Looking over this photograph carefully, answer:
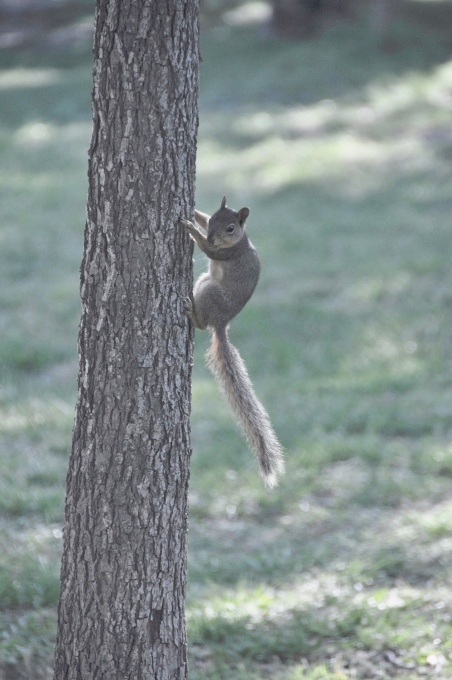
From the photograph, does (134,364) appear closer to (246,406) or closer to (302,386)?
(246,406)

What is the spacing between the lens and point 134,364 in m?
2.38

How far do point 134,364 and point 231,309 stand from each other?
87 cm

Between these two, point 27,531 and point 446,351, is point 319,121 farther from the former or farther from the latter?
point 27,531

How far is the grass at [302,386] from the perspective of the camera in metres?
3.22

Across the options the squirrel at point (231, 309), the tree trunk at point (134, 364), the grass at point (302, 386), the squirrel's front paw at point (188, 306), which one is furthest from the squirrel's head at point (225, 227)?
the grass at point (302, 386)

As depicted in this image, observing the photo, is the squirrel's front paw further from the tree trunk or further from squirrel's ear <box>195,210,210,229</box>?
squirrel's ear <box>195,210,210,229</box>

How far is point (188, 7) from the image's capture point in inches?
90.1

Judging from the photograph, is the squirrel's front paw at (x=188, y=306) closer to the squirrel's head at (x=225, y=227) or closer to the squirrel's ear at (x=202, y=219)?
the squirrel's head at (x=225, y=227)

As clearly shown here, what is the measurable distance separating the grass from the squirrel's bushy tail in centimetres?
72

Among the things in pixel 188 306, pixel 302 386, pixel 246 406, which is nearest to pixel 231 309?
pixel 246 406

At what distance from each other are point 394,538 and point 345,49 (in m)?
12.9

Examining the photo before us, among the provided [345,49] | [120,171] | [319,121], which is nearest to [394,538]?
[120,171]

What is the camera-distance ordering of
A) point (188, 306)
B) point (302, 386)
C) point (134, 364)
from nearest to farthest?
point (134, 364)
point (188, 306)
point (302, 386)

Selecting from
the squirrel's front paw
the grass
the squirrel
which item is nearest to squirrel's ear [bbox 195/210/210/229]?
the squirrel
